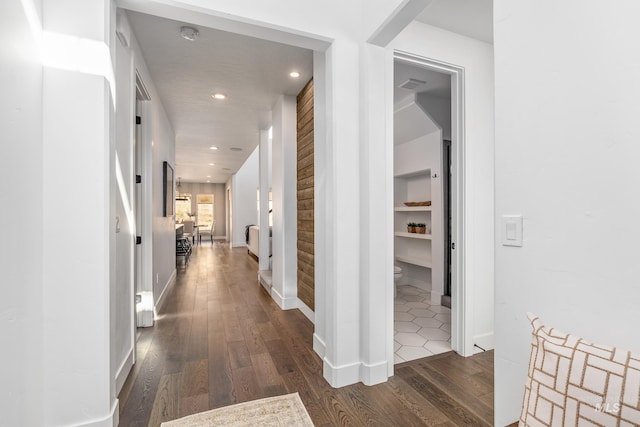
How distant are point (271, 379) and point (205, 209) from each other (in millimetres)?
12797

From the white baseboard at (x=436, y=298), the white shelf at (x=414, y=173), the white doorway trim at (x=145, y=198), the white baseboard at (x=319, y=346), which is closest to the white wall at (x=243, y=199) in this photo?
the white shelf at (x=414, y=173)

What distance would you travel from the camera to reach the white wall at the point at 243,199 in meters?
10.4

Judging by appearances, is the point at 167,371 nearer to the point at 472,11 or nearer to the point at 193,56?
the point at 193,56

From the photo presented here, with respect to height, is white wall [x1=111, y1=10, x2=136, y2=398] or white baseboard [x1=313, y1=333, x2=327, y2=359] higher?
white wall [x1=111, y1=10, x2=136, y2=398]

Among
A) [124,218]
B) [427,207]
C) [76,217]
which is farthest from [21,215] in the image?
[427,207]

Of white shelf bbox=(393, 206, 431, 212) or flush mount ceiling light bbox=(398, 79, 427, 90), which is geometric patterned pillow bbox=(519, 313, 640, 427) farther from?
white shelf bbox=(393, 206, 431, 212)

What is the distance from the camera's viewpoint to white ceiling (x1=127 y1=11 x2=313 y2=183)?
2529mm

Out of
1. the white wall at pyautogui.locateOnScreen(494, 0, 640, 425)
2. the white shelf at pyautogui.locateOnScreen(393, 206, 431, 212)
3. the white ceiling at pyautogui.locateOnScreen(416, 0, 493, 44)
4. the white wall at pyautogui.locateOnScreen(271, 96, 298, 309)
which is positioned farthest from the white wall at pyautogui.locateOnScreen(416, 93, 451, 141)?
the white wall at pyautogui.locateOnScreen(494, 0, 640, 425)

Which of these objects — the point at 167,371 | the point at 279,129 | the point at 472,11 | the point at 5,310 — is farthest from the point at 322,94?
the point at 167,371

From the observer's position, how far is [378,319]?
2057 mm

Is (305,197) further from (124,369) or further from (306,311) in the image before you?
(124,369)

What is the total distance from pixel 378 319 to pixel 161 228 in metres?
3.07

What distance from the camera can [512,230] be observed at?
1123 millimetres

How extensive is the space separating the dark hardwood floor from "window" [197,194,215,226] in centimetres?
1109
